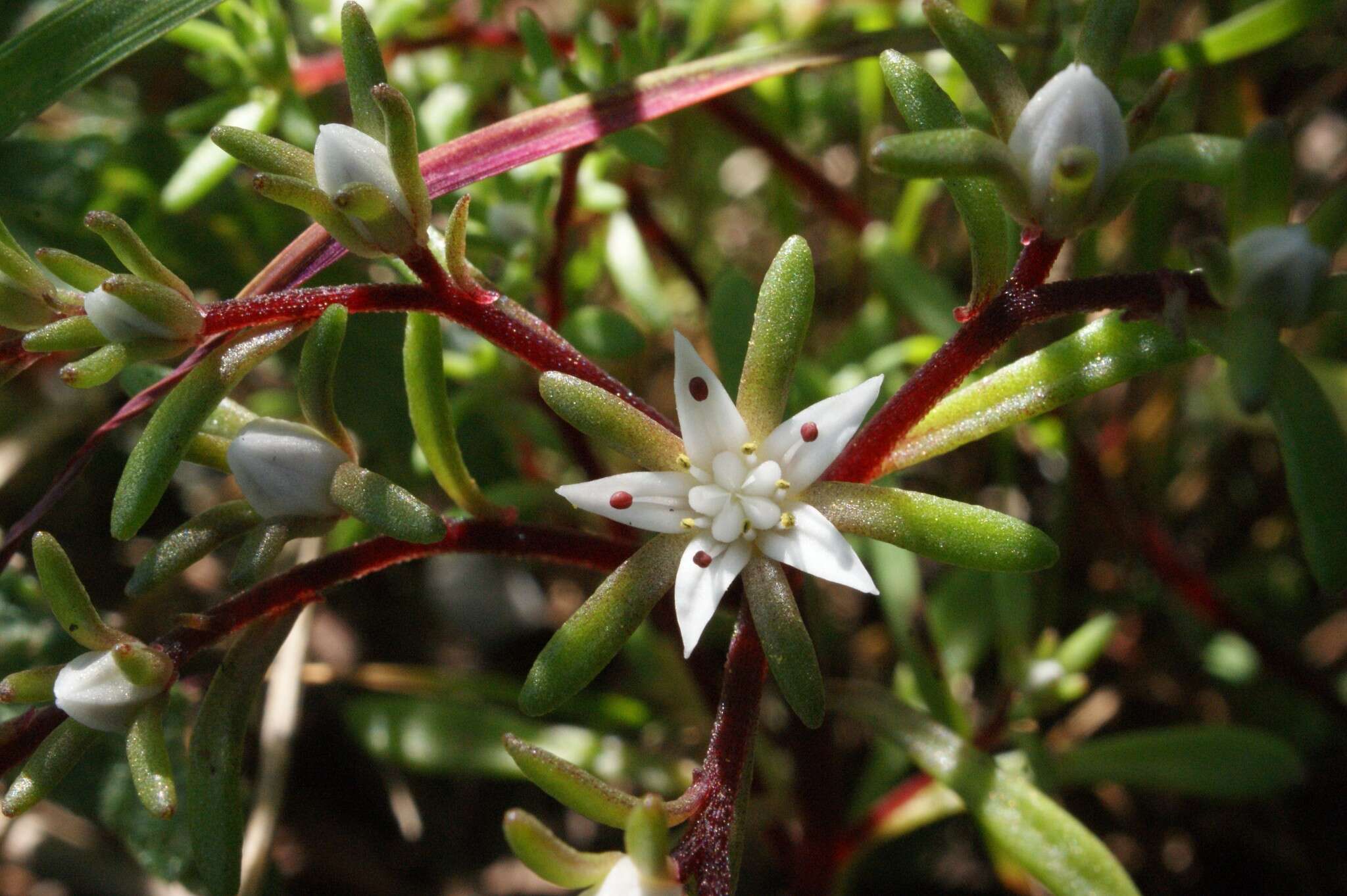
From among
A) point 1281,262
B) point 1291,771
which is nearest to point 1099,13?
point 1281,262

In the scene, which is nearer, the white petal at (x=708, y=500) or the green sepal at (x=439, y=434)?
the white petal at (x=708, y=500)

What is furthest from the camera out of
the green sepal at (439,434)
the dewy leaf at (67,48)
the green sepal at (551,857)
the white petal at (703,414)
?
the dewy leaf at (67,48)

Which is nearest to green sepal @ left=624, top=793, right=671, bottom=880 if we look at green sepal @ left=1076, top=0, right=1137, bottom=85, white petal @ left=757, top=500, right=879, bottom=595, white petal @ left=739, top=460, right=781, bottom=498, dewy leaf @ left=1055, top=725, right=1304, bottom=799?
white petal @ left=757, top=500, right=879, bottom=595

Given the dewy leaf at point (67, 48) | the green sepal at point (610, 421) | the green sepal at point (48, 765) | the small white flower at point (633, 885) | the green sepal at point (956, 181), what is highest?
the dewy leaf at point (67, 48)

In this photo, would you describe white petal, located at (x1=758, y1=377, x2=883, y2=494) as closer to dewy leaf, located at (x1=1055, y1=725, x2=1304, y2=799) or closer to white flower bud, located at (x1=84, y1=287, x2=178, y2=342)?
white flower bud, located at (x1=84, y1=287, x2=178, y2=342)

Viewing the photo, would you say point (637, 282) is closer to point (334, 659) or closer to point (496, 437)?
point (496, 437)

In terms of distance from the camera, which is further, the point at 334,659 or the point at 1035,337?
the point at 334,659

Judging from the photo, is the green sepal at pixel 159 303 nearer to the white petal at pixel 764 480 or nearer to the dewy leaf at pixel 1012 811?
the white petal at pixel 764 480

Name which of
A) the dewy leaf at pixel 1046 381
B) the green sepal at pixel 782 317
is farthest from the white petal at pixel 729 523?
the dewy leaf at pixel 1046 381

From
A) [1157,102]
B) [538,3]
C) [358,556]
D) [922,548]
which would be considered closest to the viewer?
[1157,102]
